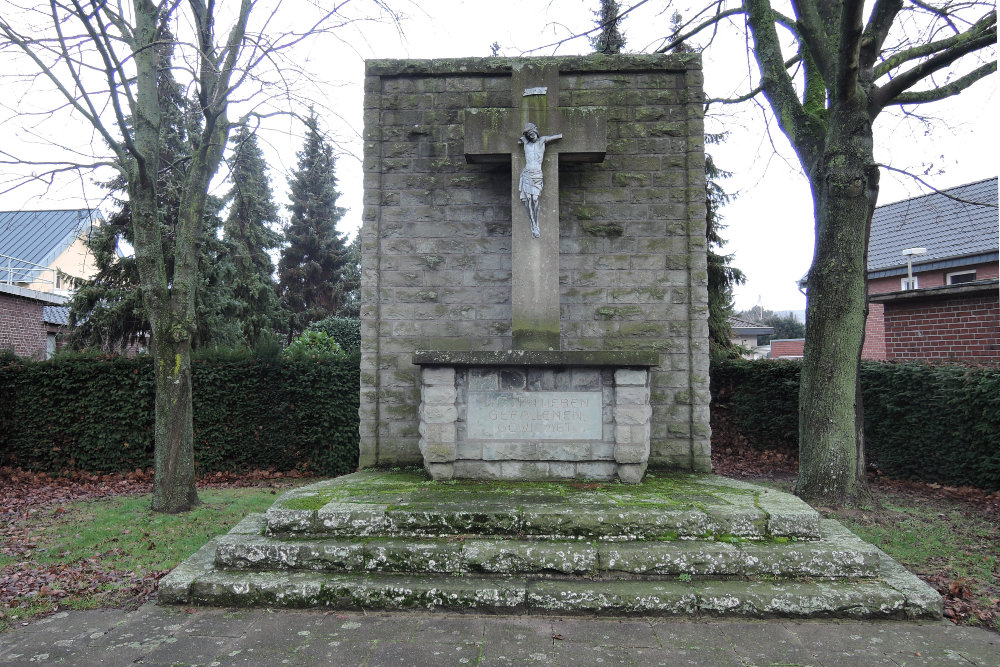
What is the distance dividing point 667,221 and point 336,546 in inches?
185

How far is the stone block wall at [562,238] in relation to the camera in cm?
655

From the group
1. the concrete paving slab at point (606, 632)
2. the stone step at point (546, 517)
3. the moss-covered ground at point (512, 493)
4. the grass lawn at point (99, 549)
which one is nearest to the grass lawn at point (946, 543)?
the stone step at point (546, 517)

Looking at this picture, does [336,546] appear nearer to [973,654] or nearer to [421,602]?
[421,602]

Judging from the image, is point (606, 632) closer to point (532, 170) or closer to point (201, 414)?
point (532, 170)

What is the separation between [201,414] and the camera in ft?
31.8

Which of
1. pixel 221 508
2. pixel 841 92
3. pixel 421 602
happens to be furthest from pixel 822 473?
pixel 221 508

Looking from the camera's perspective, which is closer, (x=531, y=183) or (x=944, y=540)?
(x=944, y=540)

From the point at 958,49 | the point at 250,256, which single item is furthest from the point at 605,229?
the point at 250,256

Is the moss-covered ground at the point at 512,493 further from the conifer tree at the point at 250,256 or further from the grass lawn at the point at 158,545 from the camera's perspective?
the conifer tree at the point at 250,256

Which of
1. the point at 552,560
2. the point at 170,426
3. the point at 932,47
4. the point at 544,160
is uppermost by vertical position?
the point at 932,47

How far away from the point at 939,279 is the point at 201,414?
741 inches

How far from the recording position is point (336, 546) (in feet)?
14.2

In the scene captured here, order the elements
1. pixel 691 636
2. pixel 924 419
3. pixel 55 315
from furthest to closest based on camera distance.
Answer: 1. pixel 55 315
2. pixel 924 419
3. pixel 691 636

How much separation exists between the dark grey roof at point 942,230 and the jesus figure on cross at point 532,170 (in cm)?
1255
